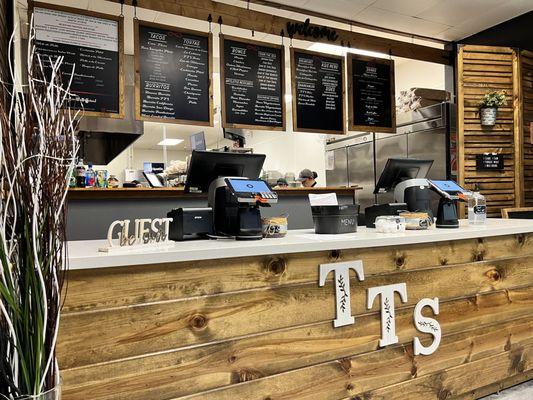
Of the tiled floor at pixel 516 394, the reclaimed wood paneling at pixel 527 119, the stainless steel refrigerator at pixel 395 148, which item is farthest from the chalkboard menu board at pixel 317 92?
the tiled floor at pixel 516 394

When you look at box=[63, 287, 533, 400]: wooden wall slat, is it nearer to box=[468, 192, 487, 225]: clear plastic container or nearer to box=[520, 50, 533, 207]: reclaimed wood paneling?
box=[468, 192, 487, 225]: clear plastic container

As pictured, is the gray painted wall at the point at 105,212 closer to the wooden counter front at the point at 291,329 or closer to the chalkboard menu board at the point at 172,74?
the chalkboard menu board at the point at 172,74

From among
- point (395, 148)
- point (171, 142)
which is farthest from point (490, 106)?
point (171, 142)

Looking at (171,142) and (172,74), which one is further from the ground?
(171,142)

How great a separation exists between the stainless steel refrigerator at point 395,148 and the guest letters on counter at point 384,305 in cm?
268

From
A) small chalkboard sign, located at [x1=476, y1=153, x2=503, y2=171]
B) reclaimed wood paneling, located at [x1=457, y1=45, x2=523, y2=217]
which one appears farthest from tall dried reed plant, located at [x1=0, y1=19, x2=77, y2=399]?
small chalkboard sign, located at [x1=476, y1=153, x2=503, y2=171]

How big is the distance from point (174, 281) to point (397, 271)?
1063 mm

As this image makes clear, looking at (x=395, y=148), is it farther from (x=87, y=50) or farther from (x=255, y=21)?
(x=87, y=50)

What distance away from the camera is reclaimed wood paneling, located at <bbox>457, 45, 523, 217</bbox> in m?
4.43

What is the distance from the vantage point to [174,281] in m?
1.49

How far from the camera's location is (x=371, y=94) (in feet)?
13.9

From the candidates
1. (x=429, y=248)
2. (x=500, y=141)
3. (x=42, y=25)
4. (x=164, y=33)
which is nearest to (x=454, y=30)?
(x=500, y=141)

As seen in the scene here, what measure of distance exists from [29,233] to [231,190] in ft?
3.31

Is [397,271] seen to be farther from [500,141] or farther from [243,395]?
[500,141]
